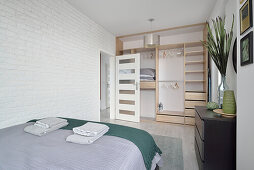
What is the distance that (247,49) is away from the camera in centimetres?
103

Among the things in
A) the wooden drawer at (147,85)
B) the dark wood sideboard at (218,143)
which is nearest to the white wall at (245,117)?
the dark wood sideboard at (218,143)

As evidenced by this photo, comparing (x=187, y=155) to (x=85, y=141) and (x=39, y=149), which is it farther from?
(x=39, y=149)

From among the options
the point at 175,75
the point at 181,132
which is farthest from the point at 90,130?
the point at 175,75

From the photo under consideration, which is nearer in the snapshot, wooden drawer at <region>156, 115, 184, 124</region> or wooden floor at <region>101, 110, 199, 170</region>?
wooden floor at <region>101, 110, 199, 170</region>

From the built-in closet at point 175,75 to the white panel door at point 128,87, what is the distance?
0.97ft

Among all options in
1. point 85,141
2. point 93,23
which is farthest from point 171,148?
point 93,23

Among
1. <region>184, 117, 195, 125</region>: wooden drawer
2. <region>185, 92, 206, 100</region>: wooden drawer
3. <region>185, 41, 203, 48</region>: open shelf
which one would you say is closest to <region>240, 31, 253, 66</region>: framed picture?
<region>185, 92, 206, 100</region>: wooden drawer

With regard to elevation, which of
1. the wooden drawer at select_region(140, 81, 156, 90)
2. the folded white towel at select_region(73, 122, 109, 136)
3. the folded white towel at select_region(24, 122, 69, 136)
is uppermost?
the wooden drawer at select_region(140, 81, 156, 90)

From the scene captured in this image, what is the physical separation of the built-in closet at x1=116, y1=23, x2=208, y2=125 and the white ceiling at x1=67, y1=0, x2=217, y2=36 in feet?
1.40

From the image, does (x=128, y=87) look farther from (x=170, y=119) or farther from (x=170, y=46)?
(x=170, y=46)

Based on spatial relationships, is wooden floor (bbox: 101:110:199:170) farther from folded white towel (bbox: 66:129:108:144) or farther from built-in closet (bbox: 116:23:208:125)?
folded white towel (bbox: 66:129:108:144)

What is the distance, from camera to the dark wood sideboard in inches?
51.4

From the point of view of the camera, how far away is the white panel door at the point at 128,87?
3.69 metres

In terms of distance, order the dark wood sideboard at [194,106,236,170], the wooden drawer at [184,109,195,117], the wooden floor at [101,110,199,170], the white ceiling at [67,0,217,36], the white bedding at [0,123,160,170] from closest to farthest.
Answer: the white bedding at [0,123,160,170] → the dark wood sideboard at [194,106,236,170] → the wooden floor at [101,110,199,170] → the white ceiling at [67,0,217,36] → the wooden drawer at [184,109,195,117]
